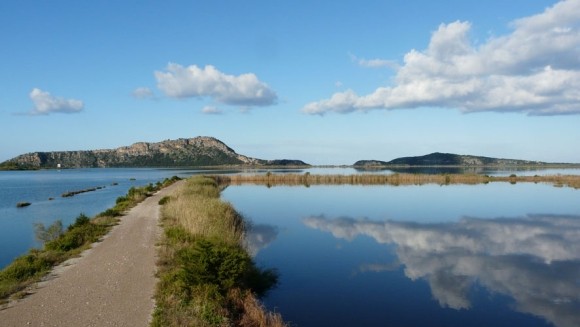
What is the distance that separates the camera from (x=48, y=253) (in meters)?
16.0

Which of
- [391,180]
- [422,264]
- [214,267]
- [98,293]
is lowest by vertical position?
[422,264]

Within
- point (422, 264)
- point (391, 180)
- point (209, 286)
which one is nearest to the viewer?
point (209, 286)

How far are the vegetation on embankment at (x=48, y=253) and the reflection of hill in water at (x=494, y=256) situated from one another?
11371 mm

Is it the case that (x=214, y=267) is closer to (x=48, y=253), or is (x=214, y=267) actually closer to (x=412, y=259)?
(x=48, y=253)

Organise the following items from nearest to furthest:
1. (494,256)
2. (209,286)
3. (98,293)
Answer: (98,293) → (209,286) → (494,256)

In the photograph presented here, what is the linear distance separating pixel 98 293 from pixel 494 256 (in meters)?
16.3

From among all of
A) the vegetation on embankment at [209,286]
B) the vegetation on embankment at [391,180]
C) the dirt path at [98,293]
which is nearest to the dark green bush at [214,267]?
the vegetation on embankment at [209,286]

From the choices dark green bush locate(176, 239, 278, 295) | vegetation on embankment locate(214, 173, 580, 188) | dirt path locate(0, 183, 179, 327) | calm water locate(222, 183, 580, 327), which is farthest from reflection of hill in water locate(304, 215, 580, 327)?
vegetation on embankment locate(214, 173, 580, 188)

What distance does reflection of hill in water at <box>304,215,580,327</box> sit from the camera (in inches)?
561

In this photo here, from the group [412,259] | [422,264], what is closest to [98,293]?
[422,264]

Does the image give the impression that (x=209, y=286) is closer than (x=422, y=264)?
Yes

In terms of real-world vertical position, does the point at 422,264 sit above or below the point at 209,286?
below

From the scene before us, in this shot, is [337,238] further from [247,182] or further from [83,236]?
[247,182]

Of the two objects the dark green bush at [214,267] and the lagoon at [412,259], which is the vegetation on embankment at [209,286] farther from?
the lagoon at [412,259]
